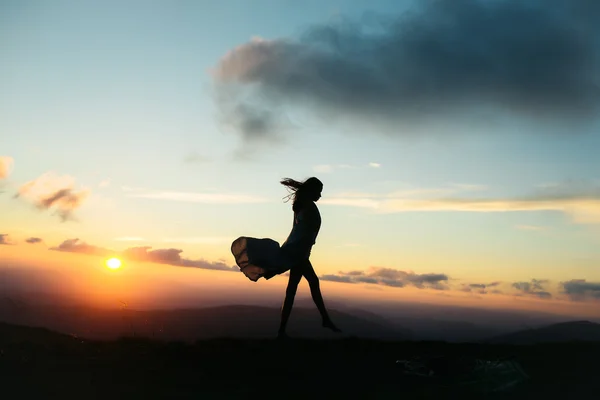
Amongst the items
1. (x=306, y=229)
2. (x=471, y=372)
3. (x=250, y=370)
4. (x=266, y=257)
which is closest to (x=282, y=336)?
(x=266, y=257)

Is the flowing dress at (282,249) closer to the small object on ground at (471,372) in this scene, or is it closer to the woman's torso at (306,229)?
the woman's torso at (306,229)

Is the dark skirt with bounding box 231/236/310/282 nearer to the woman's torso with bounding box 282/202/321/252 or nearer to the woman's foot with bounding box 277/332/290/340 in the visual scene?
the woman's torso with bounding box 282/202/321/252

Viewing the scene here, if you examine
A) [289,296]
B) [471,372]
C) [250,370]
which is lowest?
[250,370]

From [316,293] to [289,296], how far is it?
65 cm

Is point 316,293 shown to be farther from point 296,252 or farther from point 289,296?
point 296,252

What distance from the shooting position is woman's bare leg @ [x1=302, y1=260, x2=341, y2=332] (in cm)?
1382

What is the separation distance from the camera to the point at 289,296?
13.6 metres

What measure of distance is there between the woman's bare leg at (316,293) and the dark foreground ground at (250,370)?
430mm

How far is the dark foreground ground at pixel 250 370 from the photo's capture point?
9.16 m

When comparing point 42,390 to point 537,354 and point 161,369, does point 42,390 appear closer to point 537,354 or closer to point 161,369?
point 161,369

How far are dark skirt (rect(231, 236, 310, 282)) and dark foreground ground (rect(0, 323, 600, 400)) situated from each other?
1.53 m

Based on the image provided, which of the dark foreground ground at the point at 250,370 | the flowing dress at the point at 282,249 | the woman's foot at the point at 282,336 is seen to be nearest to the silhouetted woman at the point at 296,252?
the flowing dress at the point at 282,249

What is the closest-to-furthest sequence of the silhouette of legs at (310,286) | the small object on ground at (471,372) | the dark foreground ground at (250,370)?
the dark foreground ground at (250,370)
the small object on ground at (471,372)
the silhouette of legs at (310,286)

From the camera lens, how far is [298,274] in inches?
543
